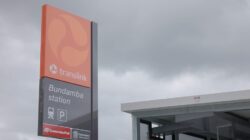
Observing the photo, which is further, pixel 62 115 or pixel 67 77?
pixel 67 77

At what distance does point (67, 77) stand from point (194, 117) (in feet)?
15.8

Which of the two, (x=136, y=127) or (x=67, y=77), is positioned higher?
(x=67, y=77)

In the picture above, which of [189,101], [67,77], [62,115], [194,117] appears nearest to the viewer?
[62,115]

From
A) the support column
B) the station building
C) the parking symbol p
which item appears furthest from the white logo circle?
the support column

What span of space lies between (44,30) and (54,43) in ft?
1.56

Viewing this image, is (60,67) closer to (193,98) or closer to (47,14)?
(47,14)

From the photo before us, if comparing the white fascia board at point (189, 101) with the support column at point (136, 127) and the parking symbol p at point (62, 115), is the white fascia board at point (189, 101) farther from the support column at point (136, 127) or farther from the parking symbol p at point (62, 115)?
the parking symbol p at point (62, 115)

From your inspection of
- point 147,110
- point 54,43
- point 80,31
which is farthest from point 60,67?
point 147,110

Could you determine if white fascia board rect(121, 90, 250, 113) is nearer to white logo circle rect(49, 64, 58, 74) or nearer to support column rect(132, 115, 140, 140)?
support column rect(132, 115, 140, 140)

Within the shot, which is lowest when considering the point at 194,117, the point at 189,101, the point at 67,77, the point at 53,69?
the point at 194,117

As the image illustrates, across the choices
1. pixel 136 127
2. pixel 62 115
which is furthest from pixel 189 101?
pixel 62 115

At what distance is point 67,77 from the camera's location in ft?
49.2

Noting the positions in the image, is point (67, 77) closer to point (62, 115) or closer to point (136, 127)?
point (62, 115)

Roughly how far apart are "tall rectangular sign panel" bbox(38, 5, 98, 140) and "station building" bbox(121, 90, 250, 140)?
2.34m
